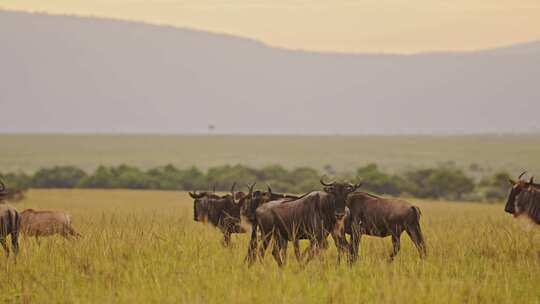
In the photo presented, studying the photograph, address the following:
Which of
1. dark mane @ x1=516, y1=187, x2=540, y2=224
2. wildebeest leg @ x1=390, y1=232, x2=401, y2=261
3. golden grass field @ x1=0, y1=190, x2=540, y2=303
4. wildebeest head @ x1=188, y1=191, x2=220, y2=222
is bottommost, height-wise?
golden grass field @ x1=0, y1=190, x2=540, y2=303

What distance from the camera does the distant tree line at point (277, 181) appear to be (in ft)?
150

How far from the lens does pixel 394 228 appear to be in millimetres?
12086

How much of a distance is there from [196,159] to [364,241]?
107 metres

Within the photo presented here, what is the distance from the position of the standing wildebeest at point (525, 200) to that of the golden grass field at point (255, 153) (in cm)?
7754

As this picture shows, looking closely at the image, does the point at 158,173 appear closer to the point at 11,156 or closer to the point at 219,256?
the point at 219,256

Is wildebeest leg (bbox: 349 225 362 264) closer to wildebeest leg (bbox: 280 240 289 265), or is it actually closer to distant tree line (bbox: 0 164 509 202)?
wildebeest leg (bbox: 280 240 289 265)

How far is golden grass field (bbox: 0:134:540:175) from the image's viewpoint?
107312 millimetres

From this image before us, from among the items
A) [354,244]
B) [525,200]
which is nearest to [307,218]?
[354,244]

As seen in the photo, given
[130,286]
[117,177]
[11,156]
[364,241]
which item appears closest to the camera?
[130,286]

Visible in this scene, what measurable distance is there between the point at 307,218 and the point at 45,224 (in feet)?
18.8

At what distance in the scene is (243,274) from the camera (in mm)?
9898

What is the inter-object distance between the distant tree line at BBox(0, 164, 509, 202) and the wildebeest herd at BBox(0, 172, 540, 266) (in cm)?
3034


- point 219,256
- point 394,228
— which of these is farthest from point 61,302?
point 394,228

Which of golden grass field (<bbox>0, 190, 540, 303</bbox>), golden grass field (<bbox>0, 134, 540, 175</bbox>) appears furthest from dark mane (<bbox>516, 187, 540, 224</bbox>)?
golden grass field (<bbox>0, 134, 540, 175</bbox>)
